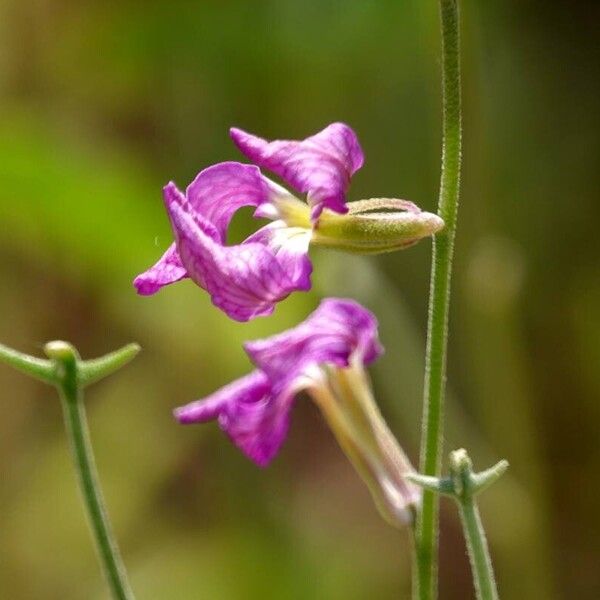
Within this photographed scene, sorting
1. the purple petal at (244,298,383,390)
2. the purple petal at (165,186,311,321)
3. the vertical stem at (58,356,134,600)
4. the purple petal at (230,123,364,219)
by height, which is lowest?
the vertical stem at (58,356,134,600)

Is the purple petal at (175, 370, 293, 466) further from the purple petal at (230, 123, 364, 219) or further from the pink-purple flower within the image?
the purple petal at (230, 123, 364, 219)

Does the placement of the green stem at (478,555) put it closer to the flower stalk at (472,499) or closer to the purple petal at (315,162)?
the flower stalk at (472,499)

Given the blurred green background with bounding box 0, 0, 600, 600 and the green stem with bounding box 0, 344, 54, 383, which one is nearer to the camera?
the green stem with bounding box 0, 344, 54, 383

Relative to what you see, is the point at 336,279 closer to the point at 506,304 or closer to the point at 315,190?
the point at 506,304

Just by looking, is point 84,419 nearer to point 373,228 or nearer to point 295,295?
point 373,228

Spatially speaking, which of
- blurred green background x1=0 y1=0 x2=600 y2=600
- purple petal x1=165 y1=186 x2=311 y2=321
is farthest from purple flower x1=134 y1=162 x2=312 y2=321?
blurred green background x1=0 y1=0 x2=600 y2=600

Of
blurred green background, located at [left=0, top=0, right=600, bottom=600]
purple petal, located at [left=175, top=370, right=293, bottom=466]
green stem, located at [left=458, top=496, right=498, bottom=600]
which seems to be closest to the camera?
green stem, located at [left=458, top=496, right=498, bottom=600]

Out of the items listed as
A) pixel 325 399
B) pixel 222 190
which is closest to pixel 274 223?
pixel 222 190

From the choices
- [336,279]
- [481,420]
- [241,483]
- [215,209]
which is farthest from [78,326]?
[215,209]

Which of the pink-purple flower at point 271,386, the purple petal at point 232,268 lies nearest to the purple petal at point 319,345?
the pink-purple flower at point 271,386
